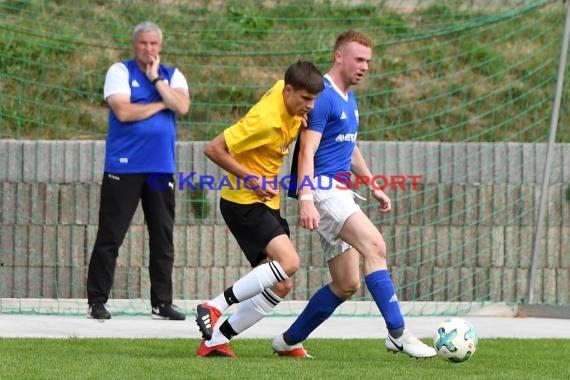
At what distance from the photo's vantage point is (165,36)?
13.6 m

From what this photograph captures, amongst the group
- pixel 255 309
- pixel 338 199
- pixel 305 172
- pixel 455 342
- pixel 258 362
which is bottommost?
pixel 258 362

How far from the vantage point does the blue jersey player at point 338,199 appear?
7.32 meters

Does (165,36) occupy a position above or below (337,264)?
above

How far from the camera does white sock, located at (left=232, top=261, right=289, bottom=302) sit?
23.9 ft

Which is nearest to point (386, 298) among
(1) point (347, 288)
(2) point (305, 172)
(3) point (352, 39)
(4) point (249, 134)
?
(1) point (347, 288)

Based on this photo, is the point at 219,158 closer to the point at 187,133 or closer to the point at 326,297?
the point at 326,297

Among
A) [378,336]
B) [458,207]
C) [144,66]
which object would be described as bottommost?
[378,336]

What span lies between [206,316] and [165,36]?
6.68 meters

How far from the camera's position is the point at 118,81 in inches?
367

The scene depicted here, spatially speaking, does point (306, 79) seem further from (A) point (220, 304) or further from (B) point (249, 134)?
(A) point (220, 304)

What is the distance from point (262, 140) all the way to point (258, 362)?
1135 millimetres

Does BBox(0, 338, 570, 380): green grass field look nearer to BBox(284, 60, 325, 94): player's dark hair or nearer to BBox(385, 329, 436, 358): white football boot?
BBox(385, 329, 436, 358): white football boot

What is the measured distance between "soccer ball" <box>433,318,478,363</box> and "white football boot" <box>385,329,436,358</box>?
6cm

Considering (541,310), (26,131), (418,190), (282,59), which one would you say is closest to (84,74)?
(26,131)
